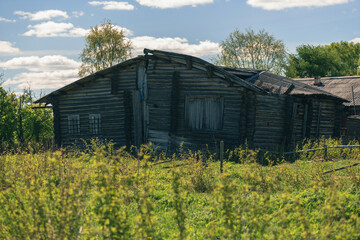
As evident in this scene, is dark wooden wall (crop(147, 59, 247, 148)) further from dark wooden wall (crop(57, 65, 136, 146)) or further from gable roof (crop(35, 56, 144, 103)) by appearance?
dark wooden wall (crop(57, 65, 136, 146))

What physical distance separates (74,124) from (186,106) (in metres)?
6.67

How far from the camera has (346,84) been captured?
28.2 metres

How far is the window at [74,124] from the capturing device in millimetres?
19484

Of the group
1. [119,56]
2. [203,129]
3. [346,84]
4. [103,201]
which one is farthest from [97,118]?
[119,56]

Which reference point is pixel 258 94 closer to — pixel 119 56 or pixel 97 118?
pixel 97 118

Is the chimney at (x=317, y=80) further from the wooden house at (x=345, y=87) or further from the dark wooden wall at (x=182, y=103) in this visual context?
the dark wooden wall at (x=182, y=103)

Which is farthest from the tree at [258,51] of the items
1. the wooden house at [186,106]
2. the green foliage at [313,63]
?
the wooden house at [186,106]

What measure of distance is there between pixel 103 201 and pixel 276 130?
42.8ft

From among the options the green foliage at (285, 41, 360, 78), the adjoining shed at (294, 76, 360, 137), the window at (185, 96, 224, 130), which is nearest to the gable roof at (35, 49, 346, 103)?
the window at (185, 96, 224, 130)

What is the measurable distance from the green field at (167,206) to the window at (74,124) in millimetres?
8465

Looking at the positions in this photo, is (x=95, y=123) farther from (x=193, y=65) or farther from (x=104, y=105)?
(x=193, y=65)

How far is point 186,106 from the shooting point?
54.2ft

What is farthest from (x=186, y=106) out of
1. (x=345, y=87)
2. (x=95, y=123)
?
(x=345, y=87)

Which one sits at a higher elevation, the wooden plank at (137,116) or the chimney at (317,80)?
the chimney at (317,80)
